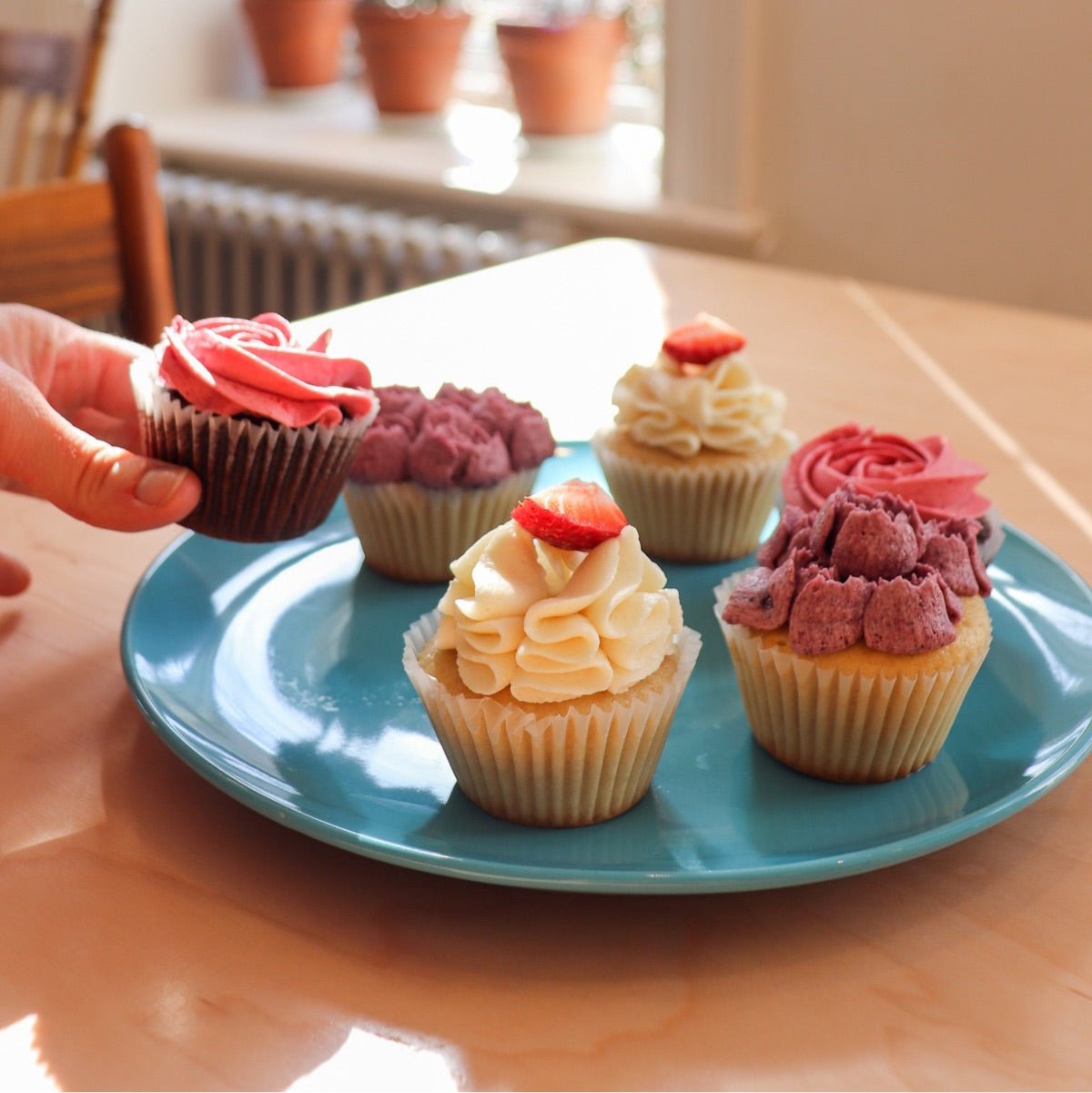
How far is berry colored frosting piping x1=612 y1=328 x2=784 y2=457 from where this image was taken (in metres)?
1.35

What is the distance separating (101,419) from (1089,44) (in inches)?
73.8

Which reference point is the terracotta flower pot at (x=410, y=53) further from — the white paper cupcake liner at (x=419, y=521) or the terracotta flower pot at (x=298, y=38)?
the white paper cupcake liner at (x=419, y=521)

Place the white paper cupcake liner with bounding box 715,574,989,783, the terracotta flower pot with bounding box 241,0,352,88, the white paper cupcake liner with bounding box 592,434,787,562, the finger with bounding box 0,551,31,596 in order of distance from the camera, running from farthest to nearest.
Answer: the terracotta flower pot with bounding box 241,0,352,88 < the white paper cupcake liner with bounding box 592,434,787,562 < the finger with bounding box 0,551,31,596 < the white paper cupcake liner with bounding box 715,574,989,783

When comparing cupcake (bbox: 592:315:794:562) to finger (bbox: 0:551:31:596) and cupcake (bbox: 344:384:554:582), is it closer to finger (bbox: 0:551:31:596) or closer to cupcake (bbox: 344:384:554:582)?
cupcake (bbox: 344:384:554:582)

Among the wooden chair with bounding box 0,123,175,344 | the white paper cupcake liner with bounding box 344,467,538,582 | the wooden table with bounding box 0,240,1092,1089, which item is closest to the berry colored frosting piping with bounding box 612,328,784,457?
the white paper cupcake liner with bounding box 344,467,538,582

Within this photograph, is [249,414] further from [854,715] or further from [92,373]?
[854,715]

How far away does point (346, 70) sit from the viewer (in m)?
4.05

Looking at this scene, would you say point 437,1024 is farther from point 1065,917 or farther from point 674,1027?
point 1065,917

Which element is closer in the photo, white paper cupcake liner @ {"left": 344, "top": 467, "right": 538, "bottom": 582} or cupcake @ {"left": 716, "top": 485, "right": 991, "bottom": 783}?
cupcake @ {"left": 716, "top": 485, "right": 991, "bottom": 783}

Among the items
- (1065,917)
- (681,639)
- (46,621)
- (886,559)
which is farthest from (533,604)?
(46,621)

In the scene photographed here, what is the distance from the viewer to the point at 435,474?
4.24ft

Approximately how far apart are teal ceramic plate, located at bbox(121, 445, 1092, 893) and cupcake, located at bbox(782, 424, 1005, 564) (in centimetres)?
9

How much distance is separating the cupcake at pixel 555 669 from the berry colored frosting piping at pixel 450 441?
334mm

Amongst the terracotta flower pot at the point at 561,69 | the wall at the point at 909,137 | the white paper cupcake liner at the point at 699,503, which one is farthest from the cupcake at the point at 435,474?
the terracotta flower pot at the point at 561,69
